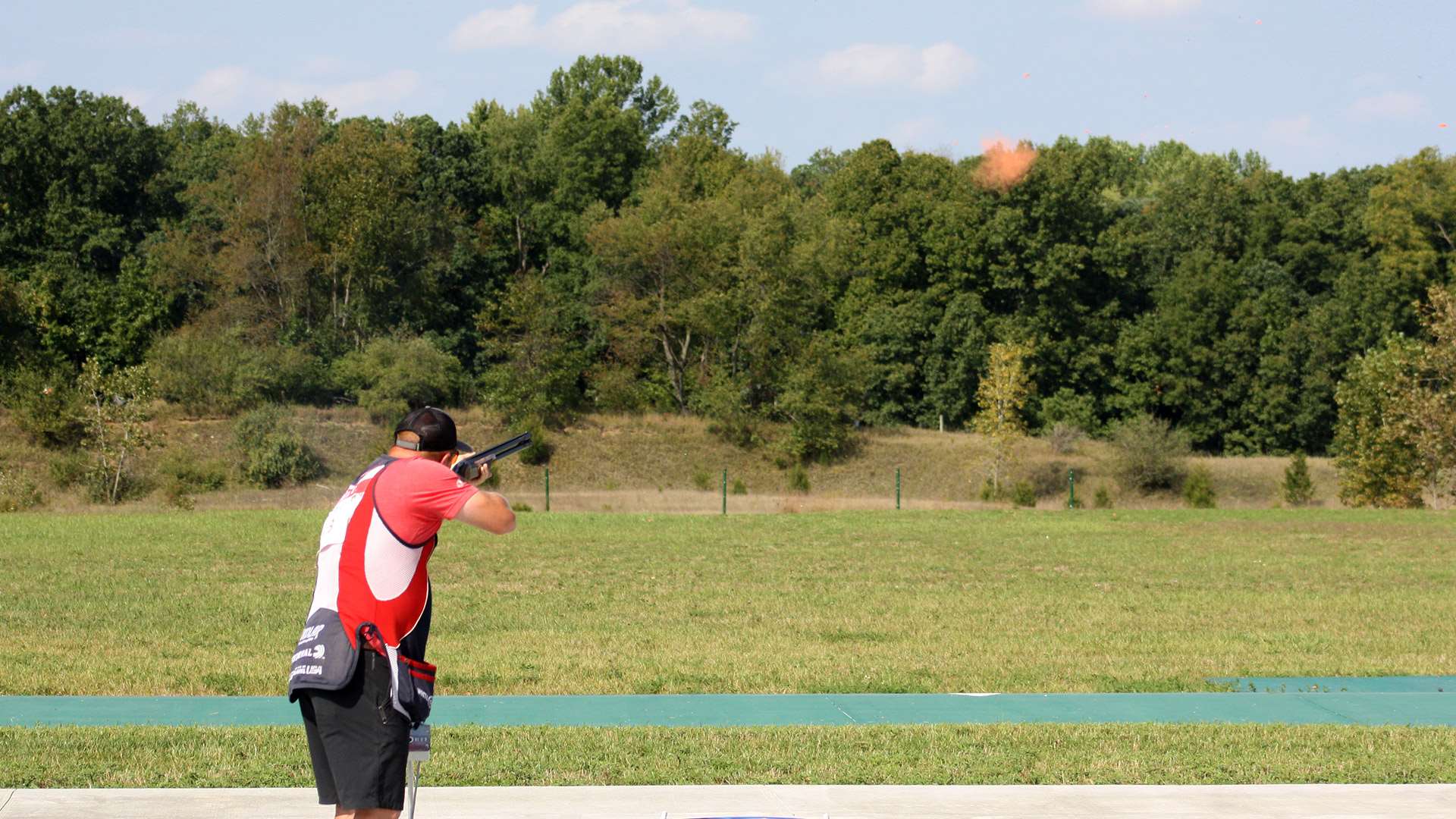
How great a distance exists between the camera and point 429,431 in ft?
16.6

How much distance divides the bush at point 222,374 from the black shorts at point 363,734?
49149 millimetres

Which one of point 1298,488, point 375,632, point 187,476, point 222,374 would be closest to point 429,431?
point 375,632

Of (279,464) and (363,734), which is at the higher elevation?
(363,734)

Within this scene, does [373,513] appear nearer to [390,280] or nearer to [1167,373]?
[390,280]

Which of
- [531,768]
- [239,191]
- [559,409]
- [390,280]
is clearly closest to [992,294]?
[559,409]

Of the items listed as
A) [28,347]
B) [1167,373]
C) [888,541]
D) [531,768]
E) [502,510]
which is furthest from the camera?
[1167,373]

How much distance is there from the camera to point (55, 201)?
57875 millimetres

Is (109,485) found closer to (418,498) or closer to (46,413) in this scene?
(46,413)

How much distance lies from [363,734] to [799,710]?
5.72 metres

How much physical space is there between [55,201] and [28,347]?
24.4 ft

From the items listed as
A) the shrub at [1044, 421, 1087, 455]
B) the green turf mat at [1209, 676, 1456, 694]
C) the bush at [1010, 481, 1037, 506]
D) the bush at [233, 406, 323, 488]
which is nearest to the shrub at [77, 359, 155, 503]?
the bush at [233, 406, 323, 488]

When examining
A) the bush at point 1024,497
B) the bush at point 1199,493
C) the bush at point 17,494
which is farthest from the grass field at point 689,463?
the bush at point 17,494

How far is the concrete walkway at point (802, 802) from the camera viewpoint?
6.68 metres

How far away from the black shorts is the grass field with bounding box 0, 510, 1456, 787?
8.79 ft
